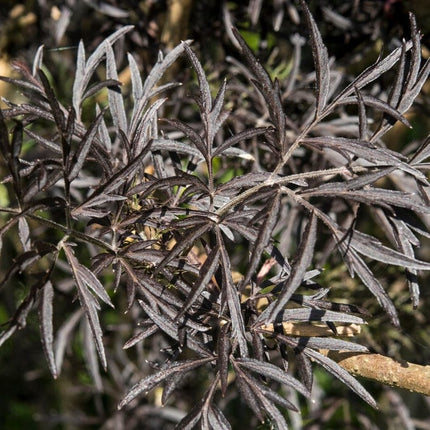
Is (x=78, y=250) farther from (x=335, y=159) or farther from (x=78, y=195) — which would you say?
(x=335, y=159)

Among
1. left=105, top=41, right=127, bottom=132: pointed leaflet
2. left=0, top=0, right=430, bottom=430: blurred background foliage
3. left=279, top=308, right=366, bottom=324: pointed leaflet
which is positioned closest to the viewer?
left=279, top=308, right=366, bottom=324: pointed leaflet

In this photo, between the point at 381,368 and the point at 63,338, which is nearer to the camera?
the point at 381,368

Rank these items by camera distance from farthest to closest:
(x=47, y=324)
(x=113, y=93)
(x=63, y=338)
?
1. (x=63, y=338)
2. (x=113, y=93)
3. (x=47, y=324)

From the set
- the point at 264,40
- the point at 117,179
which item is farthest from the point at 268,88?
the point at 264,40

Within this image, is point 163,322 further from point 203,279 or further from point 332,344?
point 332,344

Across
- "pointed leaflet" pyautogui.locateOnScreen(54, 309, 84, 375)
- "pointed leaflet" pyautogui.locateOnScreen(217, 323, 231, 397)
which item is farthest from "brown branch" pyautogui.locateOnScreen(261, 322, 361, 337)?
"pointed leaflet" pyautogui.locateOnScreen(54, 309, 84, 375)

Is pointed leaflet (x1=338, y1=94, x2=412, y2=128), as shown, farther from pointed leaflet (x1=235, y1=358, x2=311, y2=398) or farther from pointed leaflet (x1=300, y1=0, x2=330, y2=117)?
pointed leaflet (x1=235, y1=358, x2=311, y2=398)
